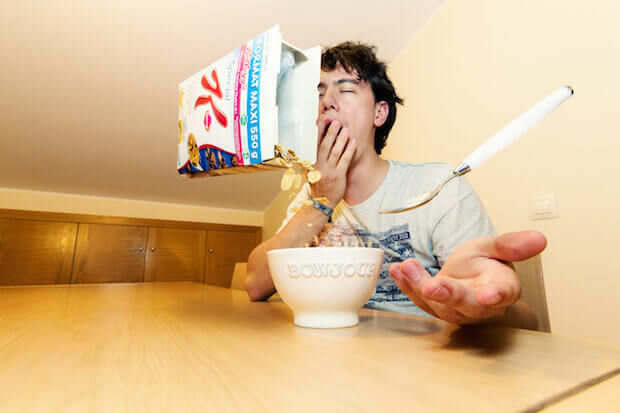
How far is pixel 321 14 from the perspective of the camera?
1765 mm

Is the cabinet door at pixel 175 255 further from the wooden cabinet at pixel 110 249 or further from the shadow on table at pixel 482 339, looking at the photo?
the shadow on table at pixel 482 339

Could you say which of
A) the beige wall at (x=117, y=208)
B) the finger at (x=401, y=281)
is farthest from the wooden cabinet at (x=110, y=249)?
the finger at (x=401, y=281)

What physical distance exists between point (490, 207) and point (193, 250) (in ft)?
9.44

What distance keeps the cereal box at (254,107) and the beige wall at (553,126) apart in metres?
1.10

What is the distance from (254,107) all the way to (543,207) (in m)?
1.21

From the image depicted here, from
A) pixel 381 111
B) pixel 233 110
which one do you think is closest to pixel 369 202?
pixel 381 111

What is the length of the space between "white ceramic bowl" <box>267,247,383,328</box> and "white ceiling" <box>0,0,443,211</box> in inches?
68.4

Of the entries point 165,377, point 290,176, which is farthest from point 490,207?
point 165,377

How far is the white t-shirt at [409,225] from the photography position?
2.43 ft

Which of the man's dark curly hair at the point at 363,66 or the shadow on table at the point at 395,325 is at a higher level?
the man's dark curly hair at the point at 363,66

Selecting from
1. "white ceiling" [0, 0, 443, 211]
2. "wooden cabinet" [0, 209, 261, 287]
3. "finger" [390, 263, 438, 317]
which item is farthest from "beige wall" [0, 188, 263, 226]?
"finger" [390, 263, 438, 317]

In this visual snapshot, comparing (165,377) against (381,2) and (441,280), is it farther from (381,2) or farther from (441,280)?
(381,2)

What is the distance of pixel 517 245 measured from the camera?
0.31 metres

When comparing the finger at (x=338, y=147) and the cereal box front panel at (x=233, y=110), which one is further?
the finger at (x=338, y=147)
